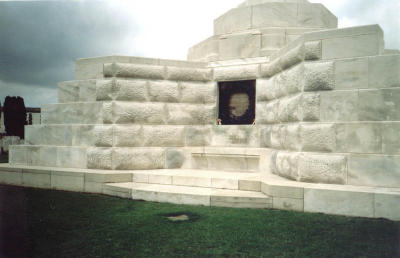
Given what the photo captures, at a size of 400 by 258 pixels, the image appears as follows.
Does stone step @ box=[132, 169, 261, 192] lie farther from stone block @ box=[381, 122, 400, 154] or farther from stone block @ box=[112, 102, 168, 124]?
stone block @ box=[381, 122, 400, 154]

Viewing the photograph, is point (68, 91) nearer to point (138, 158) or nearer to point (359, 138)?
point (138, 158)

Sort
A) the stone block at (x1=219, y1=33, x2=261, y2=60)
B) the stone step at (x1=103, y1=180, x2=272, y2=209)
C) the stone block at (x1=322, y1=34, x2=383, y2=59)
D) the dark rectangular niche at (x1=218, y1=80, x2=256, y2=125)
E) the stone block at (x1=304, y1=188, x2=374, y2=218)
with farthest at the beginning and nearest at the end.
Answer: the dark rectangular niche at (x1=218, y1=80, x2=256, y2=125) < the stone block at (x1=219, y1=33, x2=261, y2=60) < the stone step at (x1=103, y1=180, x2=272, y2=209) < the stone block at (x1=322, y1=34, x2=383, y2=59) < the stone block at (x1=304, y1=188, x2=374, y2=218)

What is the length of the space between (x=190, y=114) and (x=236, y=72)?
1.79 metres

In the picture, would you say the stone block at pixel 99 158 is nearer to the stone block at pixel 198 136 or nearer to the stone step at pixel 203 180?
the stone step at pixel 203 180

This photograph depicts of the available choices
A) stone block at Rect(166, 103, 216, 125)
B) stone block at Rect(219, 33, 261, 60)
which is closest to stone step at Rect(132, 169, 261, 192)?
stone block at Rect(166, 103, 216, 125)

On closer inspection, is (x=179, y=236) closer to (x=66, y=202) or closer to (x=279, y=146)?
(x=66, y=202)

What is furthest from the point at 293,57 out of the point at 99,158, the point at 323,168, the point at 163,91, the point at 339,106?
the point at 99,158

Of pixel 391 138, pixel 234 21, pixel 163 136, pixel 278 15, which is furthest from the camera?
pixel 234 21

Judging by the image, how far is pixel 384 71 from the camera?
5.05 m

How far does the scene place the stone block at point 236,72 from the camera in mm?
7883

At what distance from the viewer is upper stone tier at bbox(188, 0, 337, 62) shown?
8.12 m

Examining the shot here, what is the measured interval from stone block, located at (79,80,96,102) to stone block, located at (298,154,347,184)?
5.82 meters

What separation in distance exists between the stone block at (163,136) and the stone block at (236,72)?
190 centimetres

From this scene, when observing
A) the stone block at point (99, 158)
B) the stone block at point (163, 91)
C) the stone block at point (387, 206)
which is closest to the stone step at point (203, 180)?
the stone block at point (99, 158)
